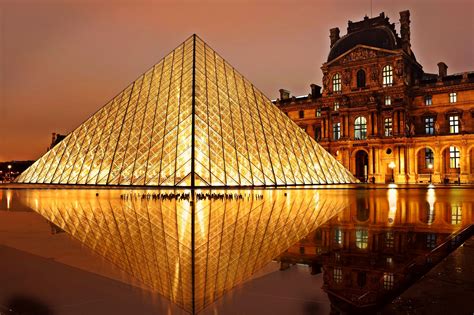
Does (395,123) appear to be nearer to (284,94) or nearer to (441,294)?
(284,94)

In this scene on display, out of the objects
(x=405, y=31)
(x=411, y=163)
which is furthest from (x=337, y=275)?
(x=405, y=31)

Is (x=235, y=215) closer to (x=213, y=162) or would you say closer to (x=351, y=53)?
(x=213, y=162)

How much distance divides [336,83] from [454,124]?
43.9 ft

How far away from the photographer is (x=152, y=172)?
2058cm

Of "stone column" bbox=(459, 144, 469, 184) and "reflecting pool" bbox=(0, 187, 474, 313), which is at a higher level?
"stone column" bbox=(459, 144, 469, 184)

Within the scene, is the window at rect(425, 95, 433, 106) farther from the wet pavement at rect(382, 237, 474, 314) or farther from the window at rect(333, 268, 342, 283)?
the window at rect(333, 268, 342, 283)

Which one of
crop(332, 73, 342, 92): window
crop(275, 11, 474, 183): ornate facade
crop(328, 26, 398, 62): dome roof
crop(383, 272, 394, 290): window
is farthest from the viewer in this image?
crop(332, 73, 342, 92): window

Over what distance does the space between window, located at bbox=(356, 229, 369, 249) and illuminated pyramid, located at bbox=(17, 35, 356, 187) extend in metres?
12.8

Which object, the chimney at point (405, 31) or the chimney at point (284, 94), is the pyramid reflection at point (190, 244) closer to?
the chimney at point (405, 31)

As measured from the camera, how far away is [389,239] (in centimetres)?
566

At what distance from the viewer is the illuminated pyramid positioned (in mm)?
20391

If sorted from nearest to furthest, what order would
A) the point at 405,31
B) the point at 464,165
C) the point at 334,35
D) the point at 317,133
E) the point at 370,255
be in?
the point at 370,255 < the point at 464,165 < the point at 405,31 < the point at 317,133 < the point at 334,35

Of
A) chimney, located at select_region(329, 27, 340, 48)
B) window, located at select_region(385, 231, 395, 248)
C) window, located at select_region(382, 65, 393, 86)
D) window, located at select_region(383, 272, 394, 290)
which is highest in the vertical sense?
chimney, located at select_region(329, 27, 340, 48)

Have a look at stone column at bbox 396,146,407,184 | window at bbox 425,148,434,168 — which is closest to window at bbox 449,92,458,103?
window at bbox 425,148,434,168
